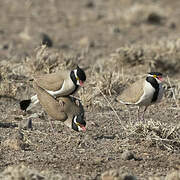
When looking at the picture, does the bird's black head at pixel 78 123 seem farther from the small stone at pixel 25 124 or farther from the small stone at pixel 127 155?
the small stone at pixel 127 155

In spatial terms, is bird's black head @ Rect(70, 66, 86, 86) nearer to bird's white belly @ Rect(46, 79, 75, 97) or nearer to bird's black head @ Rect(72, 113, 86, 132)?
bird's white belly @ Rect(46, 79, 75, 97)

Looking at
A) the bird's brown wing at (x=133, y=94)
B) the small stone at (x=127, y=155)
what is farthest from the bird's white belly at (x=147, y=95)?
the small stone at (x=127, y=155)

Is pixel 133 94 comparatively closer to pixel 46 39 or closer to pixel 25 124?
pixel 25 124

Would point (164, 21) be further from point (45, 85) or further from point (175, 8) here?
point (45, 85)

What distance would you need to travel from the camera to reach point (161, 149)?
21.9 ft

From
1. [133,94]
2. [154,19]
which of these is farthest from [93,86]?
[154,19]

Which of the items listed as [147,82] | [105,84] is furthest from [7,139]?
[105,84]

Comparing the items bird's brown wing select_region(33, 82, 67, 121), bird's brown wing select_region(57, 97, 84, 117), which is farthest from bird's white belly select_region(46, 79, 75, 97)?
bird's brown wing select_region(33, 82, 67, 121)

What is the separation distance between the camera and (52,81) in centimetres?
810

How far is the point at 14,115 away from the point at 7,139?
1337 millimetres

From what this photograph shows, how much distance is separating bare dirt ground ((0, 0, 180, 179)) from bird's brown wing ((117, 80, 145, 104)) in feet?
0.77

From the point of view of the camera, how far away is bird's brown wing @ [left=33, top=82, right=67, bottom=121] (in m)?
7.38

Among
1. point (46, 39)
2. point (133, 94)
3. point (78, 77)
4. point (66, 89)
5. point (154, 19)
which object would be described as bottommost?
point (154, 19)

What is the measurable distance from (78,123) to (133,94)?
52.4 inches
